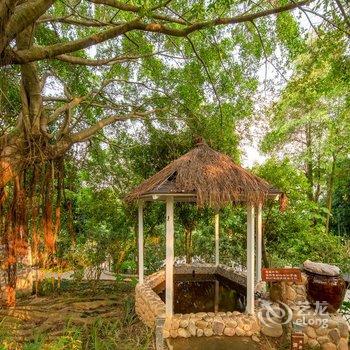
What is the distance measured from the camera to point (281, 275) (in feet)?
19.3

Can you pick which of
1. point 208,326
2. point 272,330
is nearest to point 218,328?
point 208,326

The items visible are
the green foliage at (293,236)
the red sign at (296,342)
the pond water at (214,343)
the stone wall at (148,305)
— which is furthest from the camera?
the green foliage at (293,236)

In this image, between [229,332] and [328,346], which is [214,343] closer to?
[229,332]

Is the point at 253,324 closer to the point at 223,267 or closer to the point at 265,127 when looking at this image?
the point at 223,267

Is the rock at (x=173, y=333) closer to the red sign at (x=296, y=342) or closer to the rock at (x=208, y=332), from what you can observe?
the rock at (x=208, y=332)

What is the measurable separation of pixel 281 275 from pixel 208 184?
6.79 ft

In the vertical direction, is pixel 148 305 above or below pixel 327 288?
below

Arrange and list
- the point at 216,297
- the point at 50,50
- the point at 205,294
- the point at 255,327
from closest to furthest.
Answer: the point at 50,50 < the point at 255,327 < the point at 216,297 < the point at 205,294

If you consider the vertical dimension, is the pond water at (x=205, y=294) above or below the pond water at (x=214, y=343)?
below

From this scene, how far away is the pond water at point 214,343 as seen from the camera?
517 cm

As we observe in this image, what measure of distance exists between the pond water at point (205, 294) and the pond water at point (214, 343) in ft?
4.91

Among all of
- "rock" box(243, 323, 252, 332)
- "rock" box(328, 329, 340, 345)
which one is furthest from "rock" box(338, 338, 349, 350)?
"rock" box(243, 323, 252, 332)

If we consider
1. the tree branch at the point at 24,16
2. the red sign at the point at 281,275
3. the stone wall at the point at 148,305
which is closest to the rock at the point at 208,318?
the stone wall at the point at 148,305

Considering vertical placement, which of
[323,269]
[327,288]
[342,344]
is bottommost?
[342,344]
